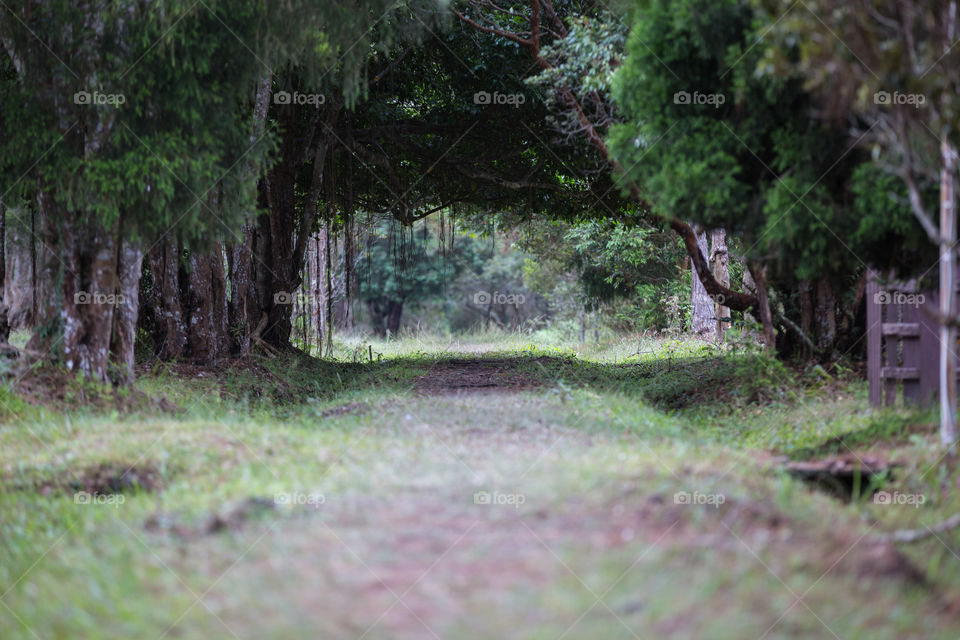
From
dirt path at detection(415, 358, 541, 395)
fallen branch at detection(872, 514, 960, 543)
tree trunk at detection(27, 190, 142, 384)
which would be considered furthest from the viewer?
dirt path at detection(415, 358, 541, 395)

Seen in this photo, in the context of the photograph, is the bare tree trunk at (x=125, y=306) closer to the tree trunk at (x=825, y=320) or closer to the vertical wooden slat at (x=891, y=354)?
the vertical wooden slat at (x=891, y=354)

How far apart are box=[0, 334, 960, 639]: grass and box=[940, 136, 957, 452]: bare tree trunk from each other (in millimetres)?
238

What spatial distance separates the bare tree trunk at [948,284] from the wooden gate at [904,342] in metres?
1.62

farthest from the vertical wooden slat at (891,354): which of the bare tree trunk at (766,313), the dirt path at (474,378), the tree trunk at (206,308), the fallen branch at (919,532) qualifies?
the tree trunk at (206,308)

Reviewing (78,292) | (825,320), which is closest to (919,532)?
(825,320)

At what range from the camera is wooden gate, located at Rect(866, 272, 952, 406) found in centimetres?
768

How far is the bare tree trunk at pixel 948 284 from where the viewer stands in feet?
18.0

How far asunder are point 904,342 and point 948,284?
2.40 meters

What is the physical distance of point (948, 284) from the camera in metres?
5.75

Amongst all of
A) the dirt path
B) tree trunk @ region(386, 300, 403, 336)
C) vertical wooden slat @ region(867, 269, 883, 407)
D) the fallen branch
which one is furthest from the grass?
tree trunk @ region(386, 300, 403, 336)

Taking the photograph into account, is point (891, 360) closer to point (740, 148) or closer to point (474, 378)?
point (740, 148)

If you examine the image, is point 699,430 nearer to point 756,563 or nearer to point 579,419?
point 579,419

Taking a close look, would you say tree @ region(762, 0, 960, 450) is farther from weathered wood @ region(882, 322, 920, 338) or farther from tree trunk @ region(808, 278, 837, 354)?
tree trunk @ region(808, 278, 837, 354)

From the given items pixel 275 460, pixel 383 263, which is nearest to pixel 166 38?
pixel 275 460
